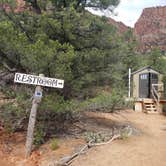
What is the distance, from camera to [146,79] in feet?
64.2

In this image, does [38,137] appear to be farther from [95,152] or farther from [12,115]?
[95,152]

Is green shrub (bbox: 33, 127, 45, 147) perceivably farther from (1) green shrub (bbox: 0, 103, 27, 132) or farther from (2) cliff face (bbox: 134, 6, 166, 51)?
(2) cliff face (bbox: 134, 6, 166, 51)

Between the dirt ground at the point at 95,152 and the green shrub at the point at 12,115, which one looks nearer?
the dirt ground at the point at 95,152

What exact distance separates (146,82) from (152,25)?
94188mm

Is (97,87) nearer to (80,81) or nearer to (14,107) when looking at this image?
(80,81)

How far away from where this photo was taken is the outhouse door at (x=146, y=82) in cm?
1939

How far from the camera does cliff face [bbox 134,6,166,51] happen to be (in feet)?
300

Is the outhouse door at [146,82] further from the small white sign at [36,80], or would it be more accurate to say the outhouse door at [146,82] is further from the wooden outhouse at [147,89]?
the small white sign at [36,80]

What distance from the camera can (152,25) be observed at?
359 ft

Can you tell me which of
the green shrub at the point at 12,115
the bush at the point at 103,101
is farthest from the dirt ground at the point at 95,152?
the bush at the point at 103,101

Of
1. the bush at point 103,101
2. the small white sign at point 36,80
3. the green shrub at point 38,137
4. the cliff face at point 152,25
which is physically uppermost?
the cliff face at point 152,25

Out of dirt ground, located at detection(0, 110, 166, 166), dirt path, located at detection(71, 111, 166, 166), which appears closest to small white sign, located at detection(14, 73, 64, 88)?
dirt ground, located at detection(0, 110, 166, 166)

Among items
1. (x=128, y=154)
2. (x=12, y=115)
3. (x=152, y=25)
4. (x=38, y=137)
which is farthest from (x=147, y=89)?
(x=152, y=25)

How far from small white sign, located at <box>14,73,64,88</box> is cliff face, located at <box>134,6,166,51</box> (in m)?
84.1
